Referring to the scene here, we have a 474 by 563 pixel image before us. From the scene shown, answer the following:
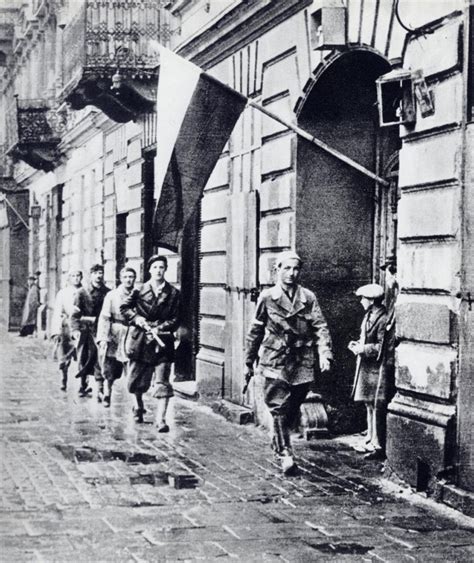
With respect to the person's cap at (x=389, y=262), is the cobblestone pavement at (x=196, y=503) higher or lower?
lower

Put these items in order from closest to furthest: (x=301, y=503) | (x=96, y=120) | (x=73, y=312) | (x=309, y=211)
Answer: (x=301, y=503), (x=309, y=211), (x=73, y=312), (x=96, y=120)

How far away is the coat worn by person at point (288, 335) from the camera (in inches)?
369

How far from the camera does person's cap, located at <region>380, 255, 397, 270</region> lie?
10.3 metres

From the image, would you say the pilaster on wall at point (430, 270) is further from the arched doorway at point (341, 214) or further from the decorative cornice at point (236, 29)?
the decorative cornice at point (236, 29)

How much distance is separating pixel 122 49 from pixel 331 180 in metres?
7.01

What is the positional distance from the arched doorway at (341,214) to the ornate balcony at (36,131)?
16.5 meters

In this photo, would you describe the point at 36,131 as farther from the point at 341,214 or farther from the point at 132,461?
the point at 132,461

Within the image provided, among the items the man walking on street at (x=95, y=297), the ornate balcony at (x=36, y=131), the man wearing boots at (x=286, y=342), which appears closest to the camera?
the man wearing boots at (x=286, y=342)

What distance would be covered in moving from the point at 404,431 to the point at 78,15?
11709 mm

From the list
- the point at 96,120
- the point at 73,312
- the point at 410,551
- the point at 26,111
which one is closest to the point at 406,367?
the point at 410,551

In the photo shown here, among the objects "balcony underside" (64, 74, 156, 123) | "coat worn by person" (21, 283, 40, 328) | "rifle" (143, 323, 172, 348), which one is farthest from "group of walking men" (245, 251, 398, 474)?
"coat worn by person" (21, 283, 40, 328)

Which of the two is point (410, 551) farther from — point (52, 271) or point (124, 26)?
point (52, 271)

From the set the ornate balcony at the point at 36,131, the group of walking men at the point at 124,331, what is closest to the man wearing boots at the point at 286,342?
the group of walking men at the point at 124,331

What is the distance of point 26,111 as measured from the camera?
91.3 feet
